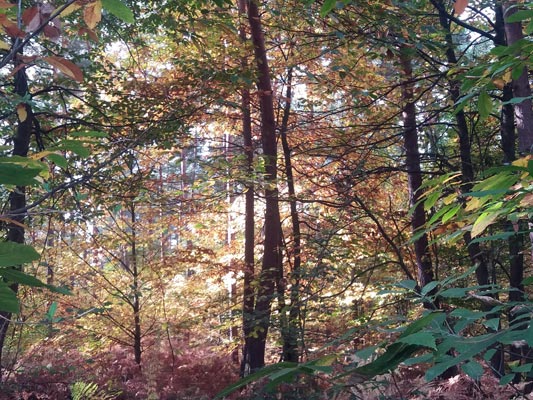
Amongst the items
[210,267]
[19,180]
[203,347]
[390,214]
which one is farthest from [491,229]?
[203,347]

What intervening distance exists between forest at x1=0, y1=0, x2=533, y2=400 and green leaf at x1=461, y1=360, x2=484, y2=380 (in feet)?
1.89

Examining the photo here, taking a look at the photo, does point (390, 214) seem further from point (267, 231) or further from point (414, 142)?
point (267, 231)

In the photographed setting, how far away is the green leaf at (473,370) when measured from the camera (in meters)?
1.00

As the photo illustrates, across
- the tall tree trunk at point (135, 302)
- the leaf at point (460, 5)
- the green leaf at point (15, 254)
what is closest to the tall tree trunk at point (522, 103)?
the leaf at point (460, 5)

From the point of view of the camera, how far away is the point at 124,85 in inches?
259

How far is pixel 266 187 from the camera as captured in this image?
6.32 m

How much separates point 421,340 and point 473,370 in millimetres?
320

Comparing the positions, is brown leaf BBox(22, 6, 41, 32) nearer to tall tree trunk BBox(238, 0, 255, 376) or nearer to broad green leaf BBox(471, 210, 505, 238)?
broad green leaf BBox(471, 210, 505, 238)

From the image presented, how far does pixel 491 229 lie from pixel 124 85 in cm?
505

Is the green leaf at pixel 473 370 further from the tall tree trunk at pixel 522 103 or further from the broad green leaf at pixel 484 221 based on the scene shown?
the tall tree trunk at pixel 522 103

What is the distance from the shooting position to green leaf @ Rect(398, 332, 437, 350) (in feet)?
2.52

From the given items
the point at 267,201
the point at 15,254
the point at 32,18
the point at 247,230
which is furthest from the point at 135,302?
the point at 15,254

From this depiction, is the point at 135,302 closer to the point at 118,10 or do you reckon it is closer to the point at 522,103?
the point at 522,103

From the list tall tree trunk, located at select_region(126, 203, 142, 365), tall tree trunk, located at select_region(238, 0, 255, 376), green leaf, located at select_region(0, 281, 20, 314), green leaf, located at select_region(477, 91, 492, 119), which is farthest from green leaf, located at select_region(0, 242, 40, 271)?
tall tree trunk, located at select_region(126, 203, 142, 365)
